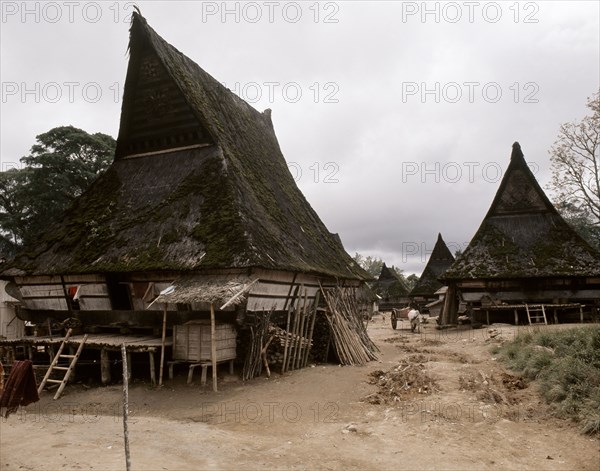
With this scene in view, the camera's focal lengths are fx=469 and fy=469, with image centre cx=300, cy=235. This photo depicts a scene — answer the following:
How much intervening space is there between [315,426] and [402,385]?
10.1 ft

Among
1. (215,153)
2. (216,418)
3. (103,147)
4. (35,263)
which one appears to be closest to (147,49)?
(215,153)

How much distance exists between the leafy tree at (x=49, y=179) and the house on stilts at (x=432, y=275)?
30083 mm

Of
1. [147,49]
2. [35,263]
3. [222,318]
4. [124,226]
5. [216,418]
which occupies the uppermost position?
[147,49]

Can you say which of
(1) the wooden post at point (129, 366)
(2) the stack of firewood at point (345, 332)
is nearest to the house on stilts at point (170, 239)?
(1) the wooden post at point (129, 366)

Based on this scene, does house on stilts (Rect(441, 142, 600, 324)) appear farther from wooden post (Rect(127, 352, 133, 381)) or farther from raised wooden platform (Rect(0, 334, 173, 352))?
wooden post (Rect(127, 352, 133, 381))

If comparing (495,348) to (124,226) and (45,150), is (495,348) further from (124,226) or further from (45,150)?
(45,150)

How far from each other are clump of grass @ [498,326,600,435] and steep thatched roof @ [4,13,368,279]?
620 cm

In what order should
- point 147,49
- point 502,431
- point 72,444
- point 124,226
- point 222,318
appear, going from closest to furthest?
point 72,444
point 502,431
point 222,318
point 124,226
point 147,49

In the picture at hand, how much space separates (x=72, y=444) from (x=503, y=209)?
23707mm

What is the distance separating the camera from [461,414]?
848 centimetres

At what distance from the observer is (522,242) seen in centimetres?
2384

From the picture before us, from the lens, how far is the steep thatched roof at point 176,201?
1275 centimetres

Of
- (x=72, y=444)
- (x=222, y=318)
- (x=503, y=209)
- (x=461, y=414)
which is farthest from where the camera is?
(x=503, y=209)

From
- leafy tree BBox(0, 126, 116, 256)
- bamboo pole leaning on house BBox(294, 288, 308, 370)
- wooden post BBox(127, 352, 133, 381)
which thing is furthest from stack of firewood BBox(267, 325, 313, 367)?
leafy tree BBox(0, 126, 116, 256)
